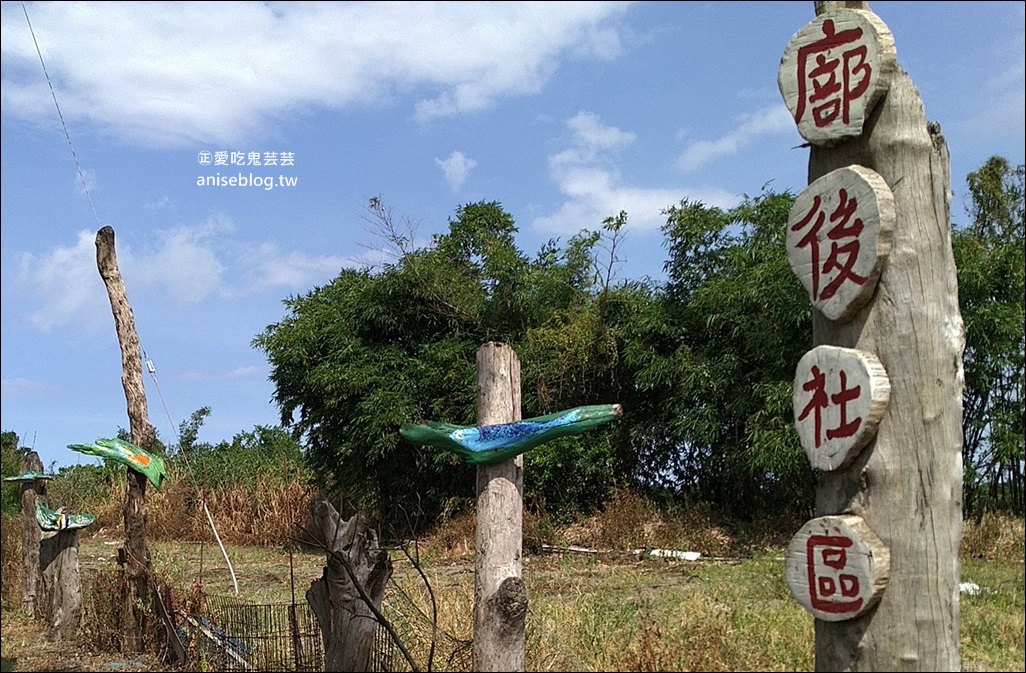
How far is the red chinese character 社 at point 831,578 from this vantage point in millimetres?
3199

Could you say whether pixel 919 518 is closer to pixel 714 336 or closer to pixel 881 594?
pixel 881 594

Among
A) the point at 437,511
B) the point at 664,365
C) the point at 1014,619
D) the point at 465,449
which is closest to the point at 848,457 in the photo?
the point at 465,449

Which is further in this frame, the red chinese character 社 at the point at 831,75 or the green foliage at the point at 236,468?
Answer: the green foliage at the point at 236,468

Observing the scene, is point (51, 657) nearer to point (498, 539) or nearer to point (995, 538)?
point (498, 539)

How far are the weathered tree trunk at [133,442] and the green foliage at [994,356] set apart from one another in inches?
226

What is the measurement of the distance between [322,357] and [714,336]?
4.31 m

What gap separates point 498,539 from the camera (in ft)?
13.0

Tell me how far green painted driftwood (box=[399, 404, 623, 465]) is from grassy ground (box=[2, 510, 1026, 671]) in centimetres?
95

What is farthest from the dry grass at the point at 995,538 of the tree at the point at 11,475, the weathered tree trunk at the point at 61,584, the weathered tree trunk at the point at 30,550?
the tree at the point at 11,475

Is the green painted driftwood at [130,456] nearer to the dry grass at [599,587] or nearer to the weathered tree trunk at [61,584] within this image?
the dry grass at [599,587]

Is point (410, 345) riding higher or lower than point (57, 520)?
higher

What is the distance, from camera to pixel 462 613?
504 cm

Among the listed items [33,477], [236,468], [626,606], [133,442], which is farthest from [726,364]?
[236,468]

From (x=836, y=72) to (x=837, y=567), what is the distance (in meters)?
1.68
